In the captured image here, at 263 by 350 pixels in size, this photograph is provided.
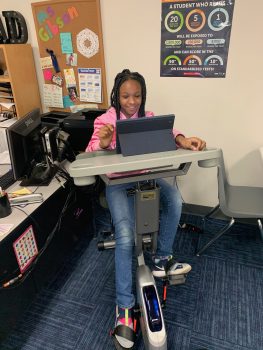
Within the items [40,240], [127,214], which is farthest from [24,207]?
[127,214]

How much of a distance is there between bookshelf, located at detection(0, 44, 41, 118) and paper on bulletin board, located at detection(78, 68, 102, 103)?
0.44m

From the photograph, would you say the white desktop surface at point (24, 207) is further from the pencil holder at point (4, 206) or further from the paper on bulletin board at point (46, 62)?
the paper on bulletin board at point (46, 62)

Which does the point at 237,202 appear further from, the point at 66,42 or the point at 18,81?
the point at 18,81

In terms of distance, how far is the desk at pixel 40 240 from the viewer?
1.31 meters

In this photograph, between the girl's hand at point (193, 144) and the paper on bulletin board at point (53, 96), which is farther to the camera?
the paper on bulletin board at point (53, 96)

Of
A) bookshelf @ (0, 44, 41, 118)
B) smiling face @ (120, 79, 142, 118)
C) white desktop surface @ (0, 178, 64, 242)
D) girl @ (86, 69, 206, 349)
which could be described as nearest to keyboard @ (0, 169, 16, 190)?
white desktop surface @ (0, 178, 64, 242)

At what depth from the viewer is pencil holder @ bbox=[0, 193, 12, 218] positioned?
4.38 ft

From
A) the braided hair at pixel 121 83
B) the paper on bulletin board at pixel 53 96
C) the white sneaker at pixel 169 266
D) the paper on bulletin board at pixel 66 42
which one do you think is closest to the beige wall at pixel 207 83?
the paper on bulletin board at pixel 66 42

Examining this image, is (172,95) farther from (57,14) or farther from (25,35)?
(25,35)

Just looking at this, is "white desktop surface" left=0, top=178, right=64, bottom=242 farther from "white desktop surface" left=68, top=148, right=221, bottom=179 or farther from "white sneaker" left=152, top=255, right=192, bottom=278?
"white sneaker" left=152, top=255, right=192, bottom=278

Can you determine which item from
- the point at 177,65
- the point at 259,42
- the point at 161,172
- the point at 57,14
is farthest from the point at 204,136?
the point at 57,14

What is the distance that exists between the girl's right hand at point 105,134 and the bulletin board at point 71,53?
1049 mm

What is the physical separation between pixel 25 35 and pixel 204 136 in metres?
1.67

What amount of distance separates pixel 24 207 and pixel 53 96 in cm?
129
